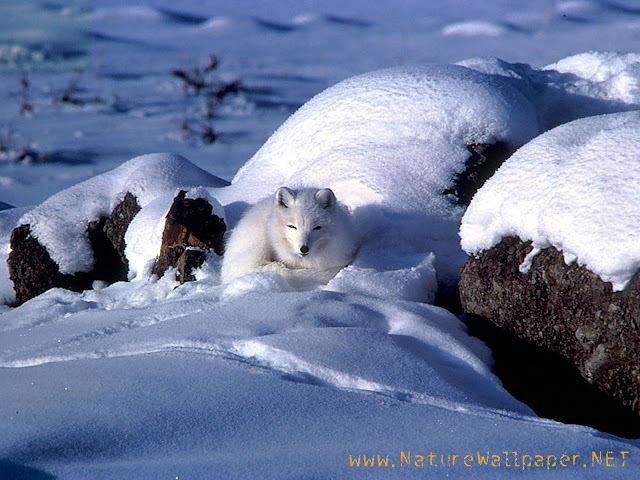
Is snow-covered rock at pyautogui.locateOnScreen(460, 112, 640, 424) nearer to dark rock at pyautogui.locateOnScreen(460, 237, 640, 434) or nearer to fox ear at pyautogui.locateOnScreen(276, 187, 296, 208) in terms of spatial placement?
dark rock at pyautogui.locateOnScreen(460, 237, 640, 434)

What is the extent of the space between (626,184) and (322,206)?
209 cm

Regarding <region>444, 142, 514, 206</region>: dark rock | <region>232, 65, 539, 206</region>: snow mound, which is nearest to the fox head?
<region>232, 65, 539, 206</region>: snow mound

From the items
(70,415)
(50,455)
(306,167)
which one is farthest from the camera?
(306,167)

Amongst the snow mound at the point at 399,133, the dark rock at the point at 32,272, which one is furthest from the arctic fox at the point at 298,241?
the dark rock at the point at 32,272

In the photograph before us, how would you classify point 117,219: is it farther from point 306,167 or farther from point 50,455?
point 50,455

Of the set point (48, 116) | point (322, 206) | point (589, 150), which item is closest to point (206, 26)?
point (48, 116)

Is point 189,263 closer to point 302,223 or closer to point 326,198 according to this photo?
point 302,223

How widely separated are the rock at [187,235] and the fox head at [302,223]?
2.02 feet

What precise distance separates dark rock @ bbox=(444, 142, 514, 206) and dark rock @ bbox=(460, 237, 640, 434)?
122cm

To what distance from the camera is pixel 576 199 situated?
3.43m

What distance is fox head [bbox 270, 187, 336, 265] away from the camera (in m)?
4.62

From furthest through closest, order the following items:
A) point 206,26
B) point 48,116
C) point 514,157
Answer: point 206,26, point 48,116, point 514,157

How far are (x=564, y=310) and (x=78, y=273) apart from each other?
453cm

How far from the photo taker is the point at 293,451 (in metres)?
2.36
